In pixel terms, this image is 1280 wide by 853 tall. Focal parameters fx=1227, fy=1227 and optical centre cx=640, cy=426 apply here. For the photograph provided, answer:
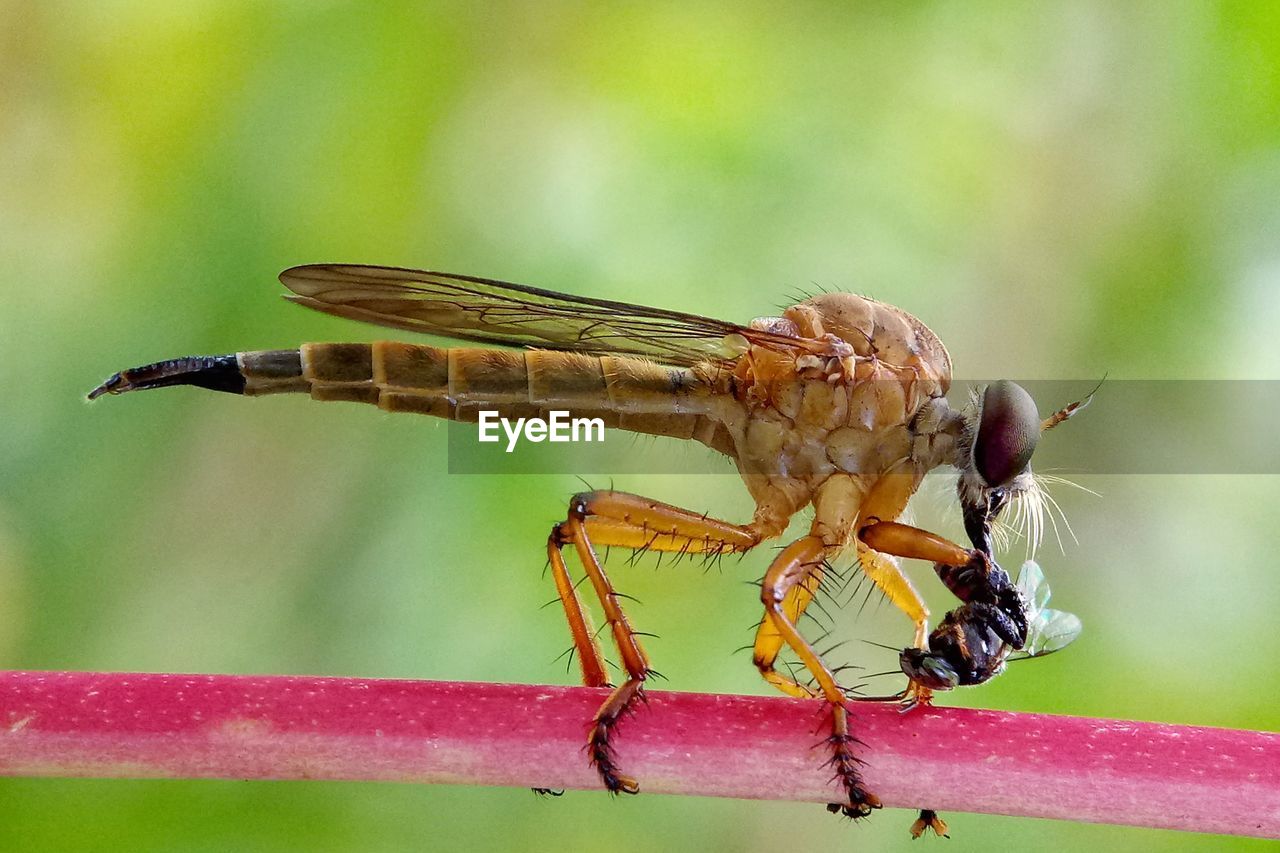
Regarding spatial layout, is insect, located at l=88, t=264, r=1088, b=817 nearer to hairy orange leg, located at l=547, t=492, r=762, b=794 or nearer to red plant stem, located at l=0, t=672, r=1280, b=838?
hairy orange leg, located at l=547, t=492, r=762, b=794

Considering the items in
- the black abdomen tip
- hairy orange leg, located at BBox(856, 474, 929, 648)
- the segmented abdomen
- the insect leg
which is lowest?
the insect leg

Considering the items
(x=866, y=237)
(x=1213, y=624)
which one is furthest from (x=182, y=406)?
(x=1213, y=624)

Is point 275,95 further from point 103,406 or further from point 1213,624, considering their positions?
point 1213,624

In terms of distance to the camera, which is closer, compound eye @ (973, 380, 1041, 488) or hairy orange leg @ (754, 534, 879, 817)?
hairy orange leg @ (754, 534, 879, 817)

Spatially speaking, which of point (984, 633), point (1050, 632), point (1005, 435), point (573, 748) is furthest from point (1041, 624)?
point (573, 748)
